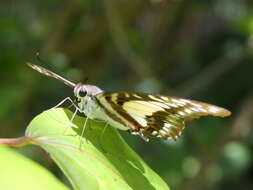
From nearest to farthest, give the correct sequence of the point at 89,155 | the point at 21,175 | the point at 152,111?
the point at 21,175 → the point at 89,155 → the point at 152,111

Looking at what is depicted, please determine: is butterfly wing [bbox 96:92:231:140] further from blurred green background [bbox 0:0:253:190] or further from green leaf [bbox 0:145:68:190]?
blurred green background [bbox 0:0:253:190]

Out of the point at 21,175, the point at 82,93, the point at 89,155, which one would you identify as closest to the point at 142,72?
the point at 82,93

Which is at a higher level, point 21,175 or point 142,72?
point 21,175

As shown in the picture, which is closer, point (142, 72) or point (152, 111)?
point (152, 111)

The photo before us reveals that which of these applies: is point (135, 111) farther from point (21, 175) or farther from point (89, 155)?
point (21, 175)

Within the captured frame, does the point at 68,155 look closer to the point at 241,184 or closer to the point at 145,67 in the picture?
the point at 145,67

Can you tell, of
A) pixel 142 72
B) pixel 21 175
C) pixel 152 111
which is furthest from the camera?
pixel 142 72
